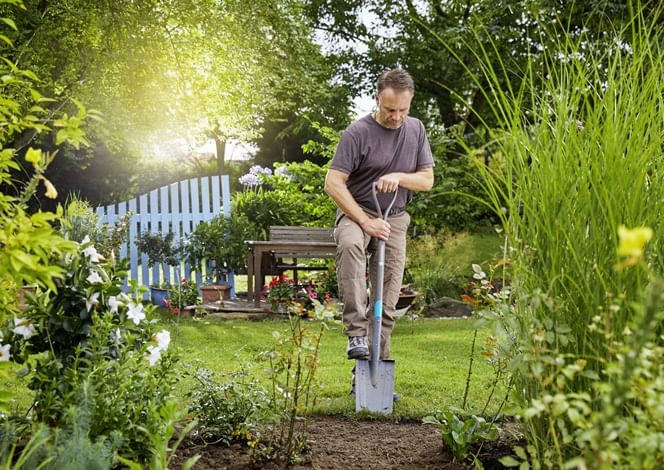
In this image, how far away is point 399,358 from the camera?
4992 millimetres

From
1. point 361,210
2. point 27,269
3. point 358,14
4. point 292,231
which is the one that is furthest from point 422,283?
point 358,14

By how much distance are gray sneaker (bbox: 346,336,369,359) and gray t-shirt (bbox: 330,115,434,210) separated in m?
0.79

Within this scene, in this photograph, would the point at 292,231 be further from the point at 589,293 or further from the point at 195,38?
the point at 589,293

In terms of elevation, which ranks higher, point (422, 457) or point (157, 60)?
point (157, 60)

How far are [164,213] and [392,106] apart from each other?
257 inches

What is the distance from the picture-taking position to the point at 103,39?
31.1 feet

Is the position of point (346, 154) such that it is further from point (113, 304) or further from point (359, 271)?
point (113, 304)

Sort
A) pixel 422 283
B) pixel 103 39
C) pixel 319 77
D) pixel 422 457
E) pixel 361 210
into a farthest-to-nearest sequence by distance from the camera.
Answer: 1. pixel 319 77
2. pixel 103 39
3. pixel 422 283
4. pixel 361 210
5. pixel 422 457

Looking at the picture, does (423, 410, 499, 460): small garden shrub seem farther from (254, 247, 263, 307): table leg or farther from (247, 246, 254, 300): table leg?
(247, 246, 254, 300): table leg

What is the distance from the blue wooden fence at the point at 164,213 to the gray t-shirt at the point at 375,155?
5825mm

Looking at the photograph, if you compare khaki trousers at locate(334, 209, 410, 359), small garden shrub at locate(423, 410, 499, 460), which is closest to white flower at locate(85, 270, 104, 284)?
small garden shrub at locate(423, 410, 499, 460)

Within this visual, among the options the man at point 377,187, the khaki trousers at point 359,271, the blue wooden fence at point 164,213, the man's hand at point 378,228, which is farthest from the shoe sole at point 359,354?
the blue wooden fence at point 164,213

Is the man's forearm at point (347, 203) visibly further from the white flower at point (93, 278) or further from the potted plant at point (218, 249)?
the potted plant at point (218, 249)

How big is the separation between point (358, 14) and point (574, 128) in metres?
15.9
